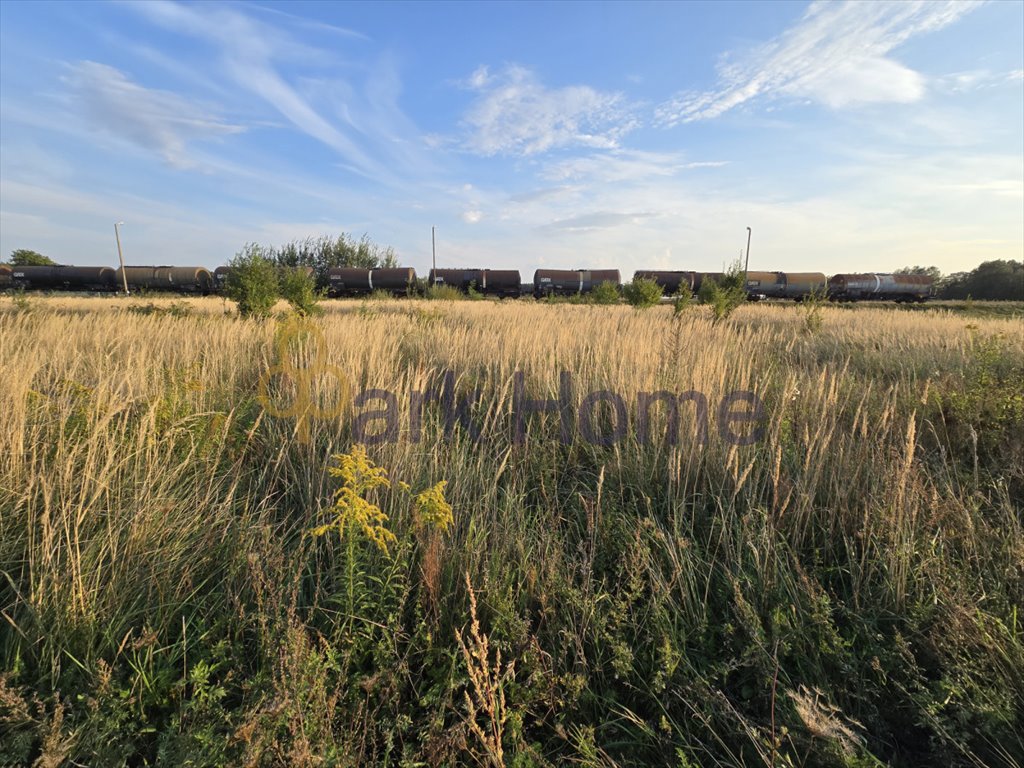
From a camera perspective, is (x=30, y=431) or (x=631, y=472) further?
(x=631, y=472)

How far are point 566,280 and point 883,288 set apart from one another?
84.0ft

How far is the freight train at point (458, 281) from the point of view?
3388 centimetres

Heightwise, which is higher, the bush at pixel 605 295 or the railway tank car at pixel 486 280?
the railway tank car at pixel 486 280

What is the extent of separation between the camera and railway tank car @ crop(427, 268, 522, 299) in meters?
35.0

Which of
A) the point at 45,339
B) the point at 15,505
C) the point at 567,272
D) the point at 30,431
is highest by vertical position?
the point at 567,272

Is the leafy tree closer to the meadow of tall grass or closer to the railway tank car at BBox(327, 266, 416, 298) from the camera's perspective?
the meadow of tall grass

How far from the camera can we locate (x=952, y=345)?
6211 millimetres

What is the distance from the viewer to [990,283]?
40469 millimetres

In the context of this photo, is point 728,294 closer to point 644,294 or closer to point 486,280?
point 644,294

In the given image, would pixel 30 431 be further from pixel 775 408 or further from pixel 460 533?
pixel 775 408

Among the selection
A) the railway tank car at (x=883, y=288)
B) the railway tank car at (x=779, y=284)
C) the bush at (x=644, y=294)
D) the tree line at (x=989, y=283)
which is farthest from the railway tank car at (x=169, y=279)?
the tree line at (x=989, y=283)

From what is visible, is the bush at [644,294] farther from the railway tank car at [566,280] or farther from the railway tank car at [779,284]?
the railway tank car at [779,284]

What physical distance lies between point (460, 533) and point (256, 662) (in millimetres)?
910

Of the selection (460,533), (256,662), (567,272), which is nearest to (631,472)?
(460,533)
